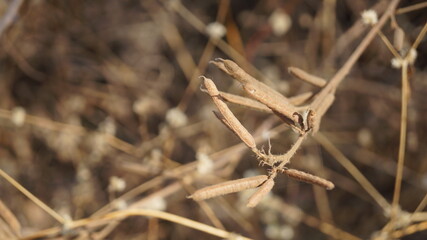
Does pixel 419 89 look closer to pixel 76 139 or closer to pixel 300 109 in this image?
pixel 300 109

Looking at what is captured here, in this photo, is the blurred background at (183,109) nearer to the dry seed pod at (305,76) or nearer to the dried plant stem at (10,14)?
the dried plant stem at (10,14)

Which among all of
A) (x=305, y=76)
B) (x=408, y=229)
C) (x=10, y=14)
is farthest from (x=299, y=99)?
(x=10, y=14)

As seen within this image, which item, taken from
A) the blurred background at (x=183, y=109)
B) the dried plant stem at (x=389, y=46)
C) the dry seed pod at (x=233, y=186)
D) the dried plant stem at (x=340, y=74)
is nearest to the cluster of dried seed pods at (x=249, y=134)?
the dry seed pod at (x=233, y=186)

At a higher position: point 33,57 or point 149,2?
point 149,2

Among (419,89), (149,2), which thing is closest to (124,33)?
(149,2)

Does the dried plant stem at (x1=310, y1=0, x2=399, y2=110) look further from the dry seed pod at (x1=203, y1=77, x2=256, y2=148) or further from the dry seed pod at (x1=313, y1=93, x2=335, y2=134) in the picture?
the dry seed pod at (x1=203, y1=77, x2=256, y2=148)

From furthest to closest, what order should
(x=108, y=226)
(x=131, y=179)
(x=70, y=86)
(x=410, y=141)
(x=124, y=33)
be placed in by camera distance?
(x=124, y=33), (x=70, y=86), (x=131, y=179), (x=410, y=141), (x=108, y=226)

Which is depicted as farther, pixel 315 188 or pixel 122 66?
pixel 122 66
